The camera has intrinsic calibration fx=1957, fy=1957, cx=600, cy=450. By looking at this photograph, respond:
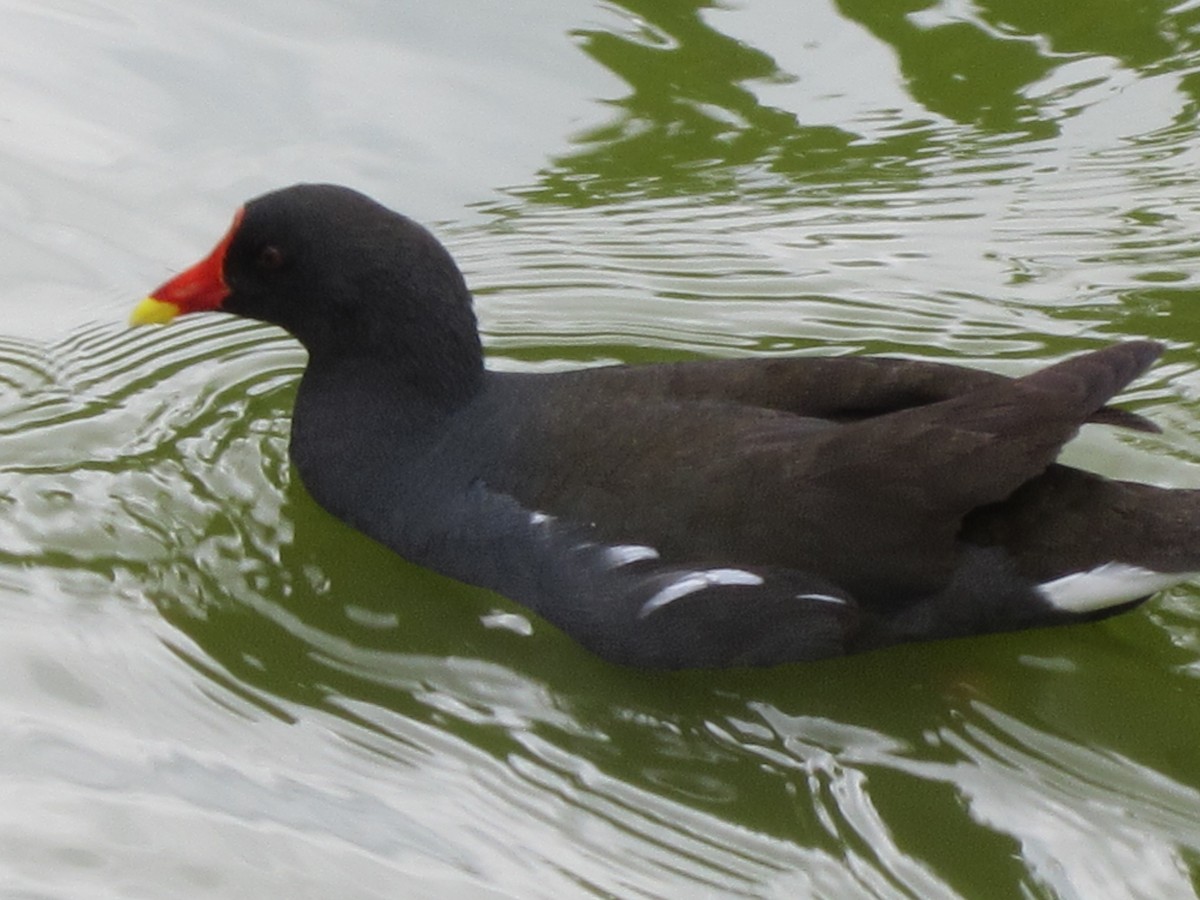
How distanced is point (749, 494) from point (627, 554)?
0.26 m

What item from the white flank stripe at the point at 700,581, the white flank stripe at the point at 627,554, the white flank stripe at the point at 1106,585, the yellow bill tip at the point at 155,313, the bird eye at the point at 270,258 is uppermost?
the bird eye at the point at 270,258

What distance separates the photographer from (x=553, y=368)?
4.88 meters

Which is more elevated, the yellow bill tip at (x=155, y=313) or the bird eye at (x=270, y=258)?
the bird eye at (x=270, y=258)

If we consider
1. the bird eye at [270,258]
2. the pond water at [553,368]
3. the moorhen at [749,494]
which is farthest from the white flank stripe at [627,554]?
the bird eye at [270,258]

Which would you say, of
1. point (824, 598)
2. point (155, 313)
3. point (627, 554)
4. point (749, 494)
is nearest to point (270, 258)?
point (155, 313)

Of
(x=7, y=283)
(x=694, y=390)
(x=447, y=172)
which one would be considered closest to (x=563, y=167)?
(x=447, y=172)

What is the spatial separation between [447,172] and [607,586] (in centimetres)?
233

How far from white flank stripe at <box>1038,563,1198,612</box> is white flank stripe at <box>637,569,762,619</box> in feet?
1.90

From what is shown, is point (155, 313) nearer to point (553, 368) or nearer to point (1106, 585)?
point (553, 368)

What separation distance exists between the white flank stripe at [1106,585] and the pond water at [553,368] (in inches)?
6.6

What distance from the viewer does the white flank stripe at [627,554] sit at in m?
3.76

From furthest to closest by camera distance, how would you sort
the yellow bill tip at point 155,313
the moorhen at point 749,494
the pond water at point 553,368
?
the yellow bill tip at point 155,313
the moorhen at point 749,494
the pond water at point 553,368

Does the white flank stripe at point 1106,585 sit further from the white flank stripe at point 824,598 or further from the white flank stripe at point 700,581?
the white flank stripe at point 700,581

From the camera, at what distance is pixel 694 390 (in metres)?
4.00
